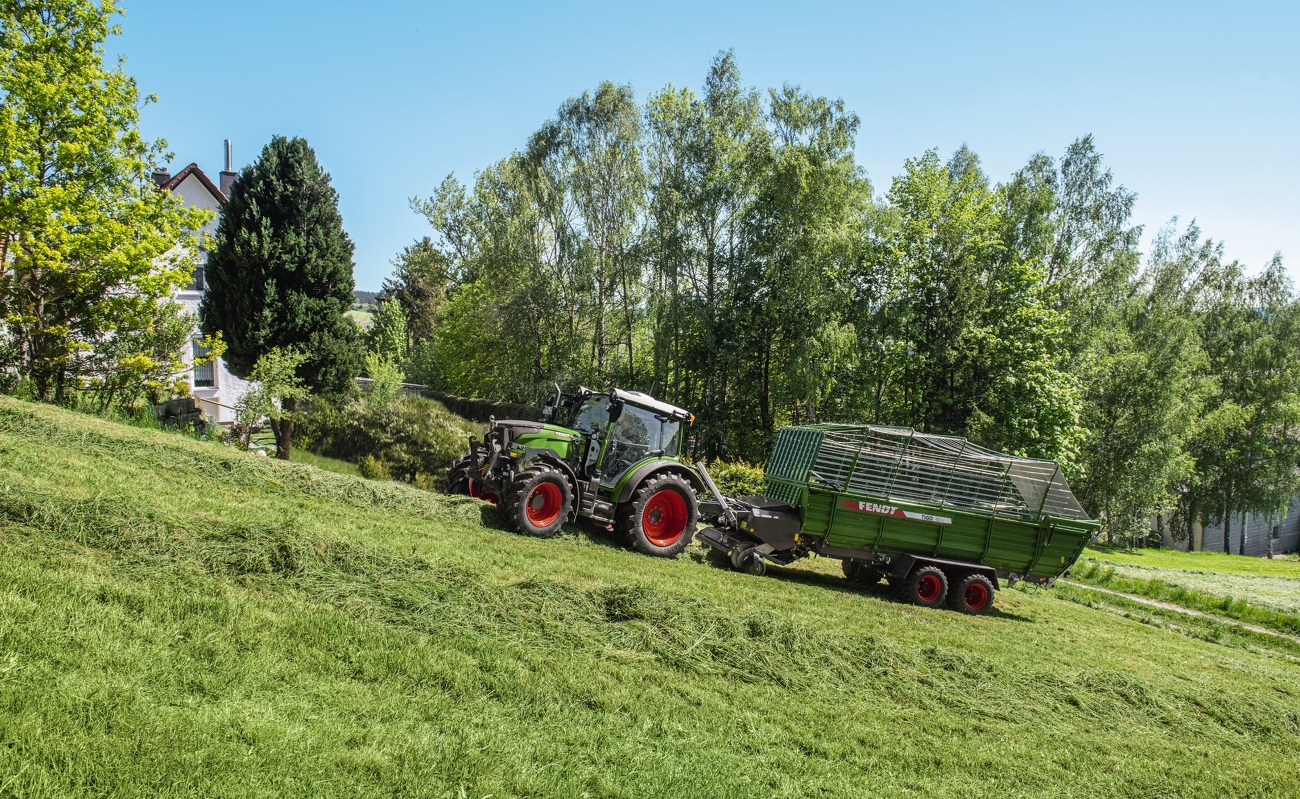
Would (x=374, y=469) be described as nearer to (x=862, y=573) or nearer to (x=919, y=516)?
(x=862, y=573)

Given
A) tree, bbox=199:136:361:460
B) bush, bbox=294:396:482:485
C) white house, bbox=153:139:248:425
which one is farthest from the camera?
white house, bbox=153:139:248:425

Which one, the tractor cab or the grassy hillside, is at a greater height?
the tractor cab

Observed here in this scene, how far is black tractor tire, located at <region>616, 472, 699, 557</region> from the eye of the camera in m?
11.1

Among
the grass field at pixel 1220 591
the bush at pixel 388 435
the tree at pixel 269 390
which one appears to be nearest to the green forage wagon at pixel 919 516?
the grass field at pixel 1220 591

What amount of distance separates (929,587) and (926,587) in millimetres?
42

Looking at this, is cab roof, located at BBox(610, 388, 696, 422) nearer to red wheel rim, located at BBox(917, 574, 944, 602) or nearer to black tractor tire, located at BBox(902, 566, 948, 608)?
black tractor tire, located at BBox(902, 566, 948, 608)

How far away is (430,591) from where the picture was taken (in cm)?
651

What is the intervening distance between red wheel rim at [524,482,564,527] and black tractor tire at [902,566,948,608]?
4.94 meters

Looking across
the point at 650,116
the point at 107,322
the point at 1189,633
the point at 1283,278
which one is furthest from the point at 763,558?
the point at 1283,278

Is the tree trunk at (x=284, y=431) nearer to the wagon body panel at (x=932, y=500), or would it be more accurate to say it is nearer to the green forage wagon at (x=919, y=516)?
the green forage wagon at (x=919, y=516)

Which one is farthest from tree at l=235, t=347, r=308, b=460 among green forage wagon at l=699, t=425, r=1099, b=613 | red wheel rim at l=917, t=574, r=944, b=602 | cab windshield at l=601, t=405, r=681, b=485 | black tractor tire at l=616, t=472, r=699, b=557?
red wheel rim at l=917, t=574, r=944, b=602

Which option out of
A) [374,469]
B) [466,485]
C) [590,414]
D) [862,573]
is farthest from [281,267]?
[862,573]

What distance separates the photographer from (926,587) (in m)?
10.9

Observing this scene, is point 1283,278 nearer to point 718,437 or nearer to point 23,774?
point 718,437
